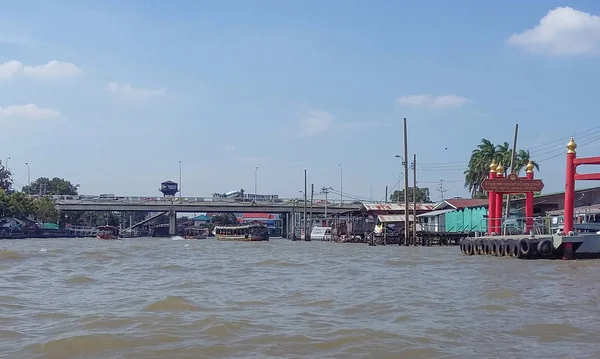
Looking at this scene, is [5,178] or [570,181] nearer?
[570,181]

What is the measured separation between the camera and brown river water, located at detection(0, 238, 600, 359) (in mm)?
8055

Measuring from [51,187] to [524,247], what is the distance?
350 feet

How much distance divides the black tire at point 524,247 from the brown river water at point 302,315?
Answer: 564 centimetres

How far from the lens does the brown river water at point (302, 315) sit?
317 inches

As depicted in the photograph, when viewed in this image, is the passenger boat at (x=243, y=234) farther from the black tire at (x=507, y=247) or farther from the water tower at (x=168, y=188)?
the water tower at (x=168, y=188)

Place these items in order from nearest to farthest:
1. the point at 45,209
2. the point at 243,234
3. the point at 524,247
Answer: the point at 524,247 → the point at 243,234 → the point at 45,209

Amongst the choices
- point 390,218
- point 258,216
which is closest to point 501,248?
point 390,218

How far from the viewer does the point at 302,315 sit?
10.5 m

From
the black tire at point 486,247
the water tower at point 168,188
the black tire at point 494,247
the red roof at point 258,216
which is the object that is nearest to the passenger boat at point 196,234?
the water tower at point 168,188

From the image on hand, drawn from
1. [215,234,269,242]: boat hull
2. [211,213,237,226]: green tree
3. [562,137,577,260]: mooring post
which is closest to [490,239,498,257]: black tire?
[562,137,577,260]: mooring post

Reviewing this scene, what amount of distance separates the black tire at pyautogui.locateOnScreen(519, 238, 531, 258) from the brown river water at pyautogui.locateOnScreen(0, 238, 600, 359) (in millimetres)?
5637

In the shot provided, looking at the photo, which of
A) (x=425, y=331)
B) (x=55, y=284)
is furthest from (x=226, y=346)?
(x=55, y=284)

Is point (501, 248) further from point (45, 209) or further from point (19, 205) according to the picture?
point (45, 209)

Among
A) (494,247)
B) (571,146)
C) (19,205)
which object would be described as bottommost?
(494,247)
